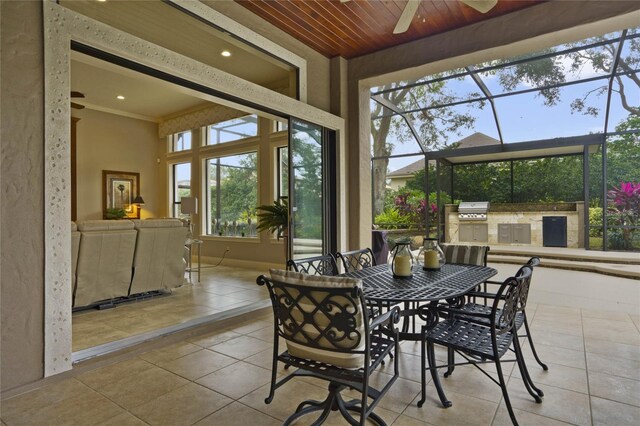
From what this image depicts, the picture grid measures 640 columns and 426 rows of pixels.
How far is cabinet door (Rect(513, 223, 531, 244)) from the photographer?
862 cm

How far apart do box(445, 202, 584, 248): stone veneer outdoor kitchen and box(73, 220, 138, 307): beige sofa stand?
7.75 metres

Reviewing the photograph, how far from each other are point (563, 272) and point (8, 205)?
24.3 feet

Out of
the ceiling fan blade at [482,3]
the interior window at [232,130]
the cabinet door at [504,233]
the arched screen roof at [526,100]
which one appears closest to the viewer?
the ceiling fan blade at [482,3]

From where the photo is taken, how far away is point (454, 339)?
2.04 meters

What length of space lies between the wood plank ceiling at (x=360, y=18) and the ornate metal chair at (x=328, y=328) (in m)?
3.24

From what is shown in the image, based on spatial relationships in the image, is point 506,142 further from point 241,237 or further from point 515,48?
point 241,237

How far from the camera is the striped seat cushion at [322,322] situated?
4.98 feet

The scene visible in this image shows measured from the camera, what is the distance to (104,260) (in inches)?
158

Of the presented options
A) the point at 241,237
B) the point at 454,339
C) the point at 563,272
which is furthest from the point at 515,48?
the point at 241,237

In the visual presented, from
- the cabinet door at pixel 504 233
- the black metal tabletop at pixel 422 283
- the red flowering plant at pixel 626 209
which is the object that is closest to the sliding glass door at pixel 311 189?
the black metal tabletop at pixel 422 283

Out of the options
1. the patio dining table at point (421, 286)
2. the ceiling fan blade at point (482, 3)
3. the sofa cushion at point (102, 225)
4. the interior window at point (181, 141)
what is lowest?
the patio dining table at point (421, 286)

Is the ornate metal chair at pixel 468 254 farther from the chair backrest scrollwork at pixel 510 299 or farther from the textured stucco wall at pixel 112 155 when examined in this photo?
the textured stucco wall at pixel 112 155

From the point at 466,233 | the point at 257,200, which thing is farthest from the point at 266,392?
the point at 466,233

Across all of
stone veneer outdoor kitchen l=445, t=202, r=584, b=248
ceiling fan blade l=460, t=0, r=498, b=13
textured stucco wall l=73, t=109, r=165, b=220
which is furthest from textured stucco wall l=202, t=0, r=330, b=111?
stone veneer outdoor kitchen l=445, t=202, r=584, b=248
